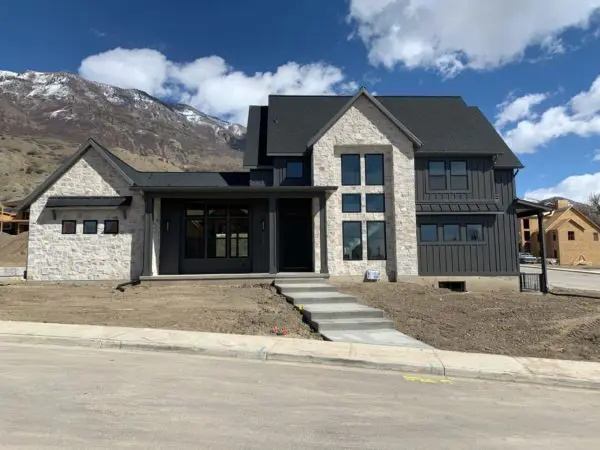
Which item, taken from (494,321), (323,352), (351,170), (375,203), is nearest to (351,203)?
(375,203)

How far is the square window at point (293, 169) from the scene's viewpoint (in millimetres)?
19500

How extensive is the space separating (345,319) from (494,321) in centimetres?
408

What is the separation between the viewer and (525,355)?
9070 millimetres

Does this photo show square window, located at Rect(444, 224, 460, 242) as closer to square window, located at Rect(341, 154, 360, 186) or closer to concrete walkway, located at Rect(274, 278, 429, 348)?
square window, located at Rect(341, 154, 360, 186)

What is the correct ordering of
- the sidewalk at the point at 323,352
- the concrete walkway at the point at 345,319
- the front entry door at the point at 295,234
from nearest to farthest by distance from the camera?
the sidewalk at the point at 323,352, the concrete walkway at the point at 345,319, the front entry door at the point at 295,234

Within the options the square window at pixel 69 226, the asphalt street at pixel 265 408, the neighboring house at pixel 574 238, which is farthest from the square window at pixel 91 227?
the neighboring house at pixel 574 238

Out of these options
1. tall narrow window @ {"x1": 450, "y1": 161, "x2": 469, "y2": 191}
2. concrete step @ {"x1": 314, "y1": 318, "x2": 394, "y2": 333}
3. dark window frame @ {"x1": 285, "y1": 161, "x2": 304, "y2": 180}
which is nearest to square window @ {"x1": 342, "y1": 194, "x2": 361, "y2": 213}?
dark window frame @ {"x1": 285, "y1": 161, "x2": 304, "y2": 180}

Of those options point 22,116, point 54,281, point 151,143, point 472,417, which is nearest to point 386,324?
point 472,417

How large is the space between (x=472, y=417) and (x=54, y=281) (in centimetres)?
1792

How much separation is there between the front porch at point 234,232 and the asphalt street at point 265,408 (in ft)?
35.8

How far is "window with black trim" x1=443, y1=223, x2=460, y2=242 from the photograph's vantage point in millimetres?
19078

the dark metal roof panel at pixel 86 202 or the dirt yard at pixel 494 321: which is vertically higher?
the dark metal roof panel at pixel 86 202

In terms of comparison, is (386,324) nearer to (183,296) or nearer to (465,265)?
(183,296)

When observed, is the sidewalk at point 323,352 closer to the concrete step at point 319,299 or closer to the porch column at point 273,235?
the concrete step at point 319,299
